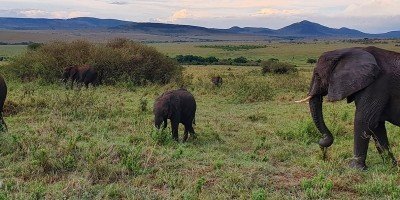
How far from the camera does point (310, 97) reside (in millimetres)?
9062

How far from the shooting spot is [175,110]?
11.4 m

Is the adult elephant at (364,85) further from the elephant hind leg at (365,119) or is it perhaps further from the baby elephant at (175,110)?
the baby elephant at (175,110)

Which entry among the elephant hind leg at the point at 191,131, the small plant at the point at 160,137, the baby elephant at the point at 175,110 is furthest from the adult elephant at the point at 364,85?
the elephant hind leg at the point at 191,131

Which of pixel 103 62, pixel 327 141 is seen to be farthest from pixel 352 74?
pixel 103 62

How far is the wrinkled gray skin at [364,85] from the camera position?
27.8 ft

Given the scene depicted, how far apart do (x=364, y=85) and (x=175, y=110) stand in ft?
14.7

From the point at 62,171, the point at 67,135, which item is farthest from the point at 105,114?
the point at 62,171

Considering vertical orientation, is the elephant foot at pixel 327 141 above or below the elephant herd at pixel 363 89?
below

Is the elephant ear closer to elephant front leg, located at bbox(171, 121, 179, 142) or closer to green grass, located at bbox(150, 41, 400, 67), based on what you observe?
elephant front leg, located at bbox(171, 121, 179, 142)

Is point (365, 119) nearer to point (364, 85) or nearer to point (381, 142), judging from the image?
point (364, 85)

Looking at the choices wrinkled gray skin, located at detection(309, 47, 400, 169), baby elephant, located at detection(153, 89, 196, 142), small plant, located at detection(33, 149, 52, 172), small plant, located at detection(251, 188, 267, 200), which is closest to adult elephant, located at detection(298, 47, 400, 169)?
wrinkled gray skin, located at detection(309, 47, 400, 169)

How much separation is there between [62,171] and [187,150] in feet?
8.95

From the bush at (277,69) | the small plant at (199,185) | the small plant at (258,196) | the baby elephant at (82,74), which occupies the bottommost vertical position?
the bush at (277,69)

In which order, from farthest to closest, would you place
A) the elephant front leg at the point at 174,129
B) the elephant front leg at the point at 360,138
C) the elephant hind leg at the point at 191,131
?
1. the elephant hind leg at the point at 191,131
2. the elephant front leg at the point at 174,129
3. the elephant front leg at the point at 360,138
